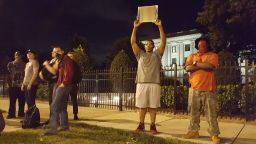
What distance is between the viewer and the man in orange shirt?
7.47 m

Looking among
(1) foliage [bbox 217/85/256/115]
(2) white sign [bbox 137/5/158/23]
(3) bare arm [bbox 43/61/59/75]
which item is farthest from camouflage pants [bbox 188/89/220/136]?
(1) foliage [bbox 217/85/256/115]

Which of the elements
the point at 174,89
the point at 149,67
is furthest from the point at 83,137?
the point at 174,89

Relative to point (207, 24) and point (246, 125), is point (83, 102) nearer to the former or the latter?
point (246, 125)

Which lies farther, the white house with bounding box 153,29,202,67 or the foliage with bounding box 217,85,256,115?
the white house with bounding box 153,29,202,67

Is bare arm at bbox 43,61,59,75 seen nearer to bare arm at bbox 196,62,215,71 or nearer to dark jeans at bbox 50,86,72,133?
dark jeans at bbox 50,86,72,133

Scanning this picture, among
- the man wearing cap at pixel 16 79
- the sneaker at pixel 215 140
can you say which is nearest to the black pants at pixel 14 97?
the man wearing cap at pixel 16 79

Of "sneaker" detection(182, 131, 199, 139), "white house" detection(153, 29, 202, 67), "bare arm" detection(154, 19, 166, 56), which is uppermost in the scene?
"white house" detection(153, 29, 202, 67)

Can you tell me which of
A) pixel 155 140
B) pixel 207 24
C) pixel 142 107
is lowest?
pixel 155 140

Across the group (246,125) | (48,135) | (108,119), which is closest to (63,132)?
(48,135)

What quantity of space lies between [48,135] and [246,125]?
475 centimetres

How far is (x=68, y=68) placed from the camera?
329 inches

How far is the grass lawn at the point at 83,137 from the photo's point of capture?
7.62m

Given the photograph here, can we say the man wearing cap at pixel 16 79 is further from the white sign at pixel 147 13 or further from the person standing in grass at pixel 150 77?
the white sign at pixel 147 13

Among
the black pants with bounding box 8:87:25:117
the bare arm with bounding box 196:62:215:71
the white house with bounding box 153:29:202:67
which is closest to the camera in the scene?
the bare arm with bounding box 196:62:215:71
